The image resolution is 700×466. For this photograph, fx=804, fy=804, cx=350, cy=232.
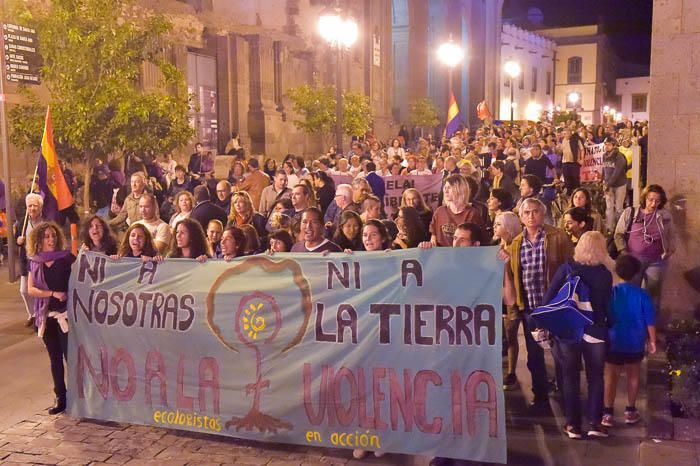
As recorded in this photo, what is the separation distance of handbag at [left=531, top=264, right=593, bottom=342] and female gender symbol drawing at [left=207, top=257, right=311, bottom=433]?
5.87ft

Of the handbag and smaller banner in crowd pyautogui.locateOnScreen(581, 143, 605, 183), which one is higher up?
smaller banner in crowd pyautogui.locateOnScreen(581, 143, 605, 183)

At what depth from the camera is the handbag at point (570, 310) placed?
231 inches

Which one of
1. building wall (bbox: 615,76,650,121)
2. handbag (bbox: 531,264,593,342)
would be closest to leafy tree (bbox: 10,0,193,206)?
handbag (bbox: 531,264,593,342)

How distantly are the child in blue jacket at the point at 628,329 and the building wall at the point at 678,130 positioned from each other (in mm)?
2469

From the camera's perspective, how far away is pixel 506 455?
5.42 meters

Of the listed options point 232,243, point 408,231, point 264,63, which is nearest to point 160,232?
point 232,243

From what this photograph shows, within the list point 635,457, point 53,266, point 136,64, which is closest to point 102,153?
point 136,64

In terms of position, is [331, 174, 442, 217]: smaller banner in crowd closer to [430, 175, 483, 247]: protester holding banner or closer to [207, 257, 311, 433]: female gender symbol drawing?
[430, 175, 483, 247]: protester holding banner

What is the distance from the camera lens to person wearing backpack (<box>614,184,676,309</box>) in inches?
322

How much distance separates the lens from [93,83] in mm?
13344

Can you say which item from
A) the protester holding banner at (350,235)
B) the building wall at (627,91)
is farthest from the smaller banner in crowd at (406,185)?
the building wall at (627,91)

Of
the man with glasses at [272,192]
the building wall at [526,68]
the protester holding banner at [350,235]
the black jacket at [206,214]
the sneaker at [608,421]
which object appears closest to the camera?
the sneaker at [608,421]

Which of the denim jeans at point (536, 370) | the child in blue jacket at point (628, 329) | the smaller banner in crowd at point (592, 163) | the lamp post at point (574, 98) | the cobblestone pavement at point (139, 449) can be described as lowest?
the cobblestone pavement at point (139, 449)

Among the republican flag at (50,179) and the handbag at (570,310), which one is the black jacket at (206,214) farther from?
the handbag at (570,310)
